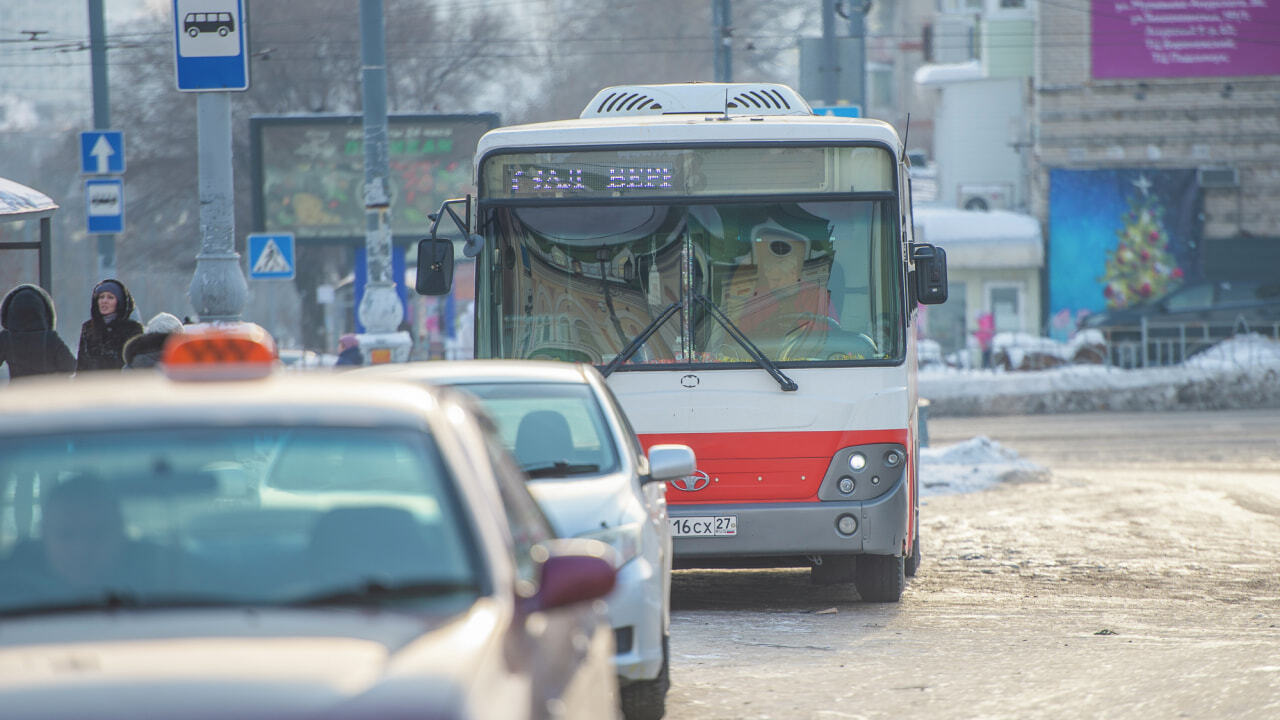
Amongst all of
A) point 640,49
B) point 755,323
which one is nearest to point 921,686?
point 755,323

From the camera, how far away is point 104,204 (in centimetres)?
1964

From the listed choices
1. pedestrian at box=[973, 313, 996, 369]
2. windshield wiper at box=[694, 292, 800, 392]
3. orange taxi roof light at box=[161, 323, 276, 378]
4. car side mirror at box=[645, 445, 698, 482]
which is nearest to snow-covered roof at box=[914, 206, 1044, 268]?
pedestrian at box=[973, 313, 996, 369]

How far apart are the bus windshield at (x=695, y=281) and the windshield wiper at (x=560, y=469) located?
2659 millimetres

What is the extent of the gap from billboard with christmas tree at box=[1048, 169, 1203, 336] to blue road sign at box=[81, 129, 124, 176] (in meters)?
32.3

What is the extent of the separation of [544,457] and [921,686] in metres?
1.80

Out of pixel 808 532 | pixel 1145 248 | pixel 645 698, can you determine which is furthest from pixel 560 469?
pixel 1145 248

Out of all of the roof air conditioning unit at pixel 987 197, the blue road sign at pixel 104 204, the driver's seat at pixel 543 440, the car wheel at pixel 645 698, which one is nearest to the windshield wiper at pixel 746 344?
the driver's seat at pixel 543 440

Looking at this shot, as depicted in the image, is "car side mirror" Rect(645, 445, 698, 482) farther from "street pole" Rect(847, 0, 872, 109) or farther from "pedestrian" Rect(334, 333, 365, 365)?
"street pole" Rect(847, 0, 872, 109)

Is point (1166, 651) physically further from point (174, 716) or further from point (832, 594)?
point (174, 716)

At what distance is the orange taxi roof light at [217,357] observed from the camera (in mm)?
4094

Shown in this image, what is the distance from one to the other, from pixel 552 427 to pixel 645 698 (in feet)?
4.47

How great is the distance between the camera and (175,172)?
48.7 metres

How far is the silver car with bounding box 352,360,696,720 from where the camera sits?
6543 mm

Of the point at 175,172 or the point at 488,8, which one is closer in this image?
the point at 175,172
